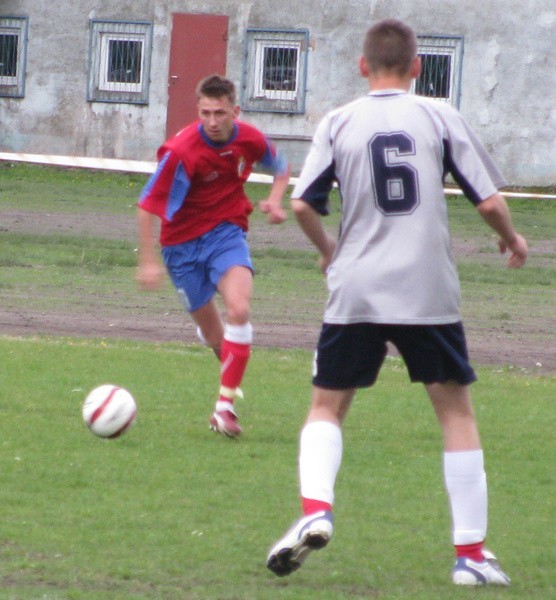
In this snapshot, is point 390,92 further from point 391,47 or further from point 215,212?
point 215,212

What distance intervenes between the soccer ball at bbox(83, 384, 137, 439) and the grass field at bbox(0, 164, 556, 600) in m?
0.12

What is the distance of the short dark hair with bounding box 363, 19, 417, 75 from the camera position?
4.70 meters

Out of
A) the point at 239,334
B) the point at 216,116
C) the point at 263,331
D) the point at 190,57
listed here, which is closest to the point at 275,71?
the point at 190,57

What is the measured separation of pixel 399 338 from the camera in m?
4.74

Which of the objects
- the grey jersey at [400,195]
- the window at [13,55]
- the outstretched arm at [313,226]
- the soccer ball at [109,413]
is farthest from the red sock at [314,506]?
the window at [13,55]

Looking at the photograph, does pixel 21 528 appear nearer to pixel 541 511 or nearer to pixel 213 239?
pixel 541 511

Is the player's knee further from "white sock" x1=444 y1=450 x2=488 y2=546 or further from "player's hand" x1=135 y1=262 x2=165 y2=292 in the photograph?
"white sock" x1=444 y1=450 x2=488 y2=546

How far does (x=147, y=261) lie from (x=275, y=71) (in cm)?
2207

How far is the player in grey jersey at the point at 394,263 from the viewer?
4.61 meters

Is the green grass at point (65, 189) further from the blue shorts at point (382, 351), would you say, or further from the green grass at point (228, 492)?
the blue shorts at point (382, 351)

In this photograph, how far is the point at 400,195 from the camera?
461 centimetres

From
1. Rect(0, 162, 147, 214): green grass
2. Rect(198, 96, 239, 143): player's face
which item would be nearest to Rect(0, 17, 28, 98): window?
Rect(0, 162, 147, 214): green grass

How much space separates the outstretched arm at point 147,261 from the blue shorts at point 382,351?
5.92ft

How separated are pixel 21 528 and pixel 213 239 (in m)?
2.90
